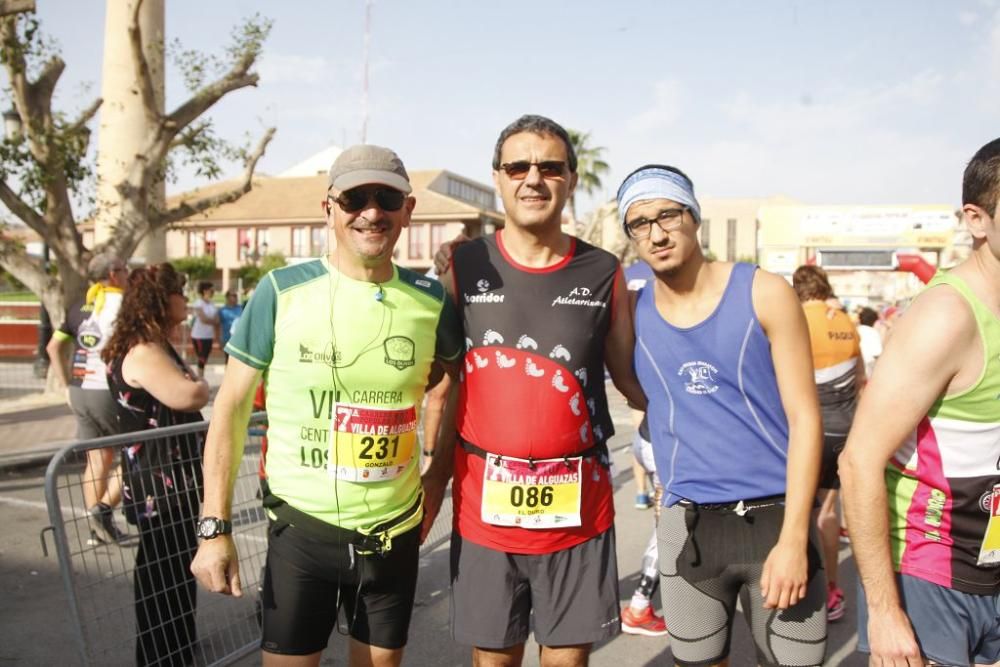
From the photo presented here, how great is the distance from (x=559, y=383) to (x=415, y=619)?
2450 millimetres

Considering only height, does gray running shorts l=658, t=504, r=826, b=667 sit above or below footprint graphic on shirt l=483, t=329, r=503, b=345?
below

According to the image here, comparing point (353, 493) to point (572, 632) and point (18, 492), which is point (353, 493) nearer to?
point (572, 632)

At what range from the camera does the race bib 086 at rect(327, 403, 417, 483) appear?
238 cm

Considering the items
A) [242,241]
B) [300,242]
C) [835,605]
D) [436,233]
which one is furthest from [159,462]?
[242,241]

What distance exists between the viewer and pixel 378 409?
2.44 meters

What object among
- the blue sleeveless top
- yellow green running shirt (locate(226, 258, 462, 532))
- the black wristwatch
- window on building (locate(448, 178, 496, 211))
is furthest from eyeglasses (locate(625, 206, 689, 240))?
window on building (locate(448, 178, 496, 211))

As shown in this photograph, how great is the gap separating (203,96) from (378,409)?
11647 mm

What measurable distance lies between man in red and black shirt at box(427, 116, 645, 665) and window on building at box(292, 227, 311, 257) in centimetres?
4732

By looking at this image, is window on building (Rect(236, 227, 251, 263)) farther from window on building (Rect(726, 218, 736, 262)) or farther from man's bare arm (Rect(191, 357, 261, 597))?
window on building (Rect(726, 218, 736, 262))

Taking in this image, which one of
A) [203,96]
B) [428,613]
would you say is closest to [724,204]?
[203,96]

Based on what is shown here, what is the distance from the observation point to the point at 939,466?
1.96 metres

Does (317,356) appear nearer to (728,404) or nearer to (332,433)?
(332,433)

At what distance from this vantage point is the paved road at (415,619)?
3.91m

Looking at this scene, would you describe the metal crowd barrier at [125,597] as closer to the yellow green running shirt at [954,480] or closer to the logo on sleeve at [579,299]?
the logo on sleeve at [579,299]
